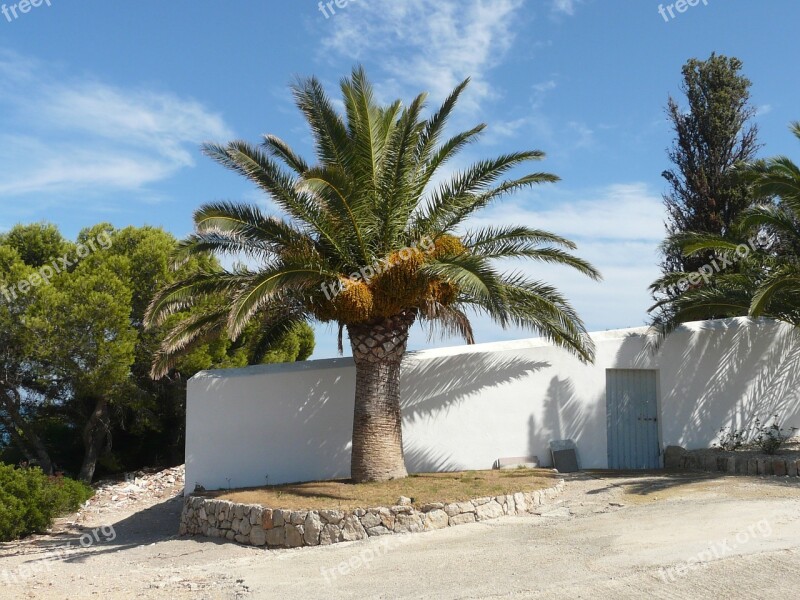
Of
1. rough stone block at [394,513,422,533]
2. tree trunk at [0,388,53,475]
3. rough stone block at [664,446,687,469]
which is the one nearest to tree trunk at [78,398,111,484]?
tree trunk at [0,388,53,475]

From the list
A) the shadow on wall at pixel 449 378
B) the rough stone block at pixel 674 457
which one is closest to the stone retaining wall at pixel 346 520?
the shadow on wall at pixel 449 378

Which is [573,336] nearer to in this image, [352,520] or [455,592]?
[352,520]

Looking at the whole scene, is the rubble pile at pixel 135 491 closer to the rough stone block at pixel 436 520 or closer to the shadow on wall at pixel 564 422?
the shadow on wall at pixel 564 422

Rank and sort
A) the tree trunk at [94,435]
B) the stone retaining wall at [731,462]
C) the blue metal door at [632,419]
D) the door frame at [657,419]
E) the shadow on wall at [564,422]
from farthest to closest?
the tree trunk at [94,435], the blue metal door at [632,419], the door frame at [657,419], the shadow on wall at [564,422], the stone retaining wall at [731,462]

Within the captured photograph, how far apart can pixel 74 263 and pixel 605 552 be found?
1865cm

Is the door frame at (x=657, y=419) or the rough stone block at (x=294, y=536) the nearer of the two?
the rough stone block at (x=294, y=536)

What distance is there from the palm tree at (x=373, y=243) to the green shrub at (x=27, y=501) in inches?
189

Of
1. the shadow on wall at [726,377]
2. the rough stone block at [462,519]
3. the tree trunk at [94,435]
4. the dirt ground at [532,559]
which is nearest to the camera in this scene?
the dirt ground at [532,559]

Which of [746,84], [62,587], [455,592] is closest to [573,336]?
[455,592]

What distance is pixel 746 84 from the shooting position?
23547 mm

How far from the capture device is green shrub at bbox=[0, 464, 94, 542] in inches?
571

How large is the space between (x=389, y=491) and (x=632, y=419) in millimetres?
5926

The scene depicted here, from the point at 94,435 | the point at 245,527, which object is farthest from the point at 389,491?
the point at 94,435

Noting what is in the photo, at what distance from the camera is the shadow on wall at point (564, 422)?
14.4 m
